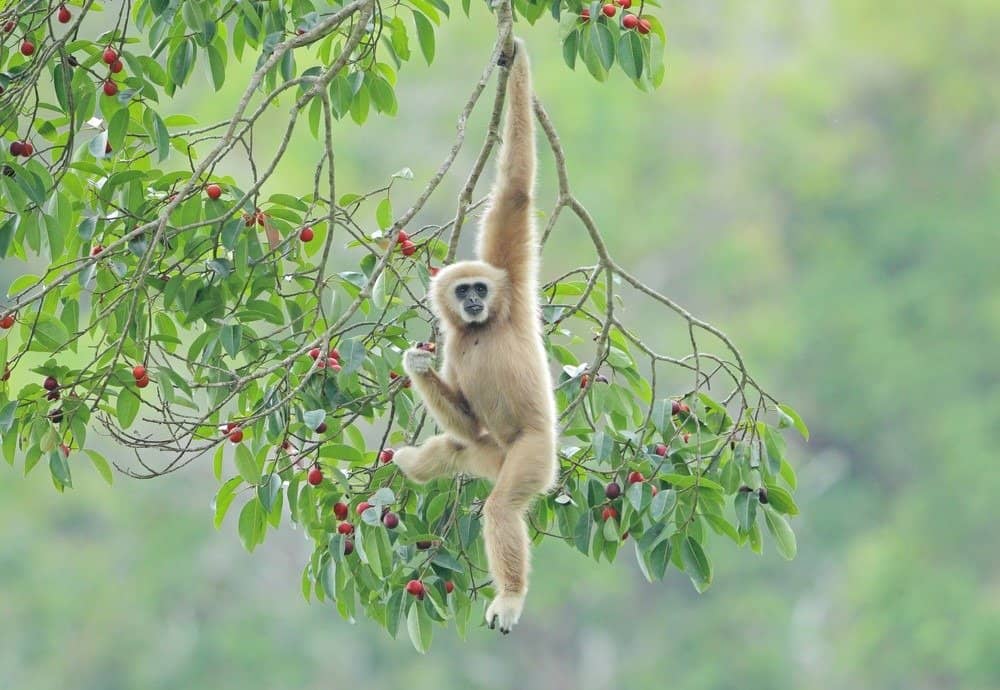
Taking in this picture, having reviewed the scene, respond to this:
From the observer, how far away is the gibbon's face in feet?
17.4

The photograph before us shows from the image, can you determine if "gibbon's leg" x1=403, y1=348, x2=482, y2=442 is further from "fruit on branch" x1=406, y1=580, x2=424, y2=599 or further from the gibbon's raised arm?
"fruit on branch" x1=406, y1=580, x2=424, y2=599

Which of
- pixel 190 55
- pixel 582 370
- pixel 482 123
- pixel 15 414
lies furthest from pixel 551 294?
pixel 482 123

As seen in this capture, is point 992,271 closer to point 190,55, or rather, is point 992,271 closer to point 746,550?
point 746,550

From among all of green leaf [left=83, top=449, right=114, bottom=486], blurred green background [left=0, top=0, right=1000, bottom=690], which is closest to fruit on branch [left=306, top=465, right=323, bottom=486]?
green leaf [left=83, top=449, right=114, bottom=486]

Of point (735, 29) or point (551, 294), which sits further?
point (735, 29)

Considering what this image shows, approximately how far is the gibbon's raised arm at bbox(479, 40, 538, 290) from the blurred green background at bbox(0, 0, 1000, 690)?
15.1 meters

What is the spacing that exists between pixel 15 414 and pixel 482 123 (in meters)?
19.9

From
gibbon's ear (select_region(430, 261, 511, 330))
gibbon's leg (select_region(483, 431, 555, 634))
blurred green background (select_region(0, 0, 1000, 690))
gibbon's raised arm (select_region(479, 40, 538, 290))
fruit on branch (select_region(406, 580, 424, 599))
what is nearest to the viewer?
fruit on branch (select_region(406, 580, 424, 599))

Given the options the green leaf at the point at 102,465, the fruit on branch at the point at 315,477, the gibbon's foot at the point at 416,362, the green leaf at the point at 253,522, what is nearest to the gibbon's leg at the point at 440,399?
the gibbon's foot at the point at 416,362

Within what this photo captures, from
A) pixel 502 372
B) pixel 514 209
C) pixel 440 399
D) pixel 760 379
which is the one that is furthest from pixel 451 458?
pixel 760 379

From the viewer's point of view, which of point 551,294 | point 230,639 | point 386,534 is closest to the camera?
point 386,534

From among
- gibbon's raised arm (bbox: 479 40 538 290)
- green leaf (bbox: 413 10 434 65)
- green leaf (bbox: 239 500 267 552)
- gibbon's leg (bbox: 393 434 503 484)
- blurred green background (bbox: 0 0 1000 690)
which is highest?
blurred green background (bbox: 0 0 1000 690)

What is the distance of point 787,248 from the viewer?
2805 cm

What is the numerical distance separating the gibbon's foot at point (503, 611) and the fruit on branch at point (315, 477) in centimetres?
70
